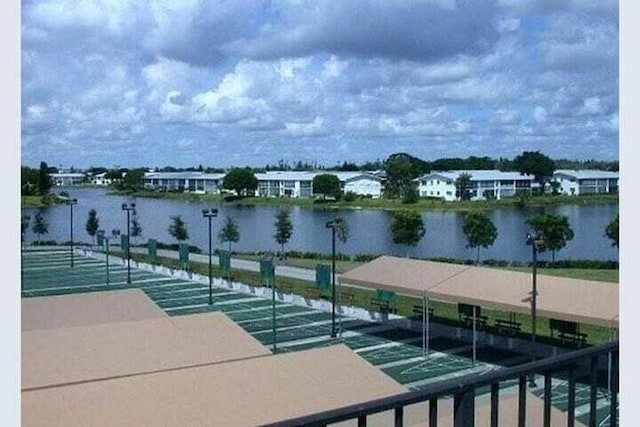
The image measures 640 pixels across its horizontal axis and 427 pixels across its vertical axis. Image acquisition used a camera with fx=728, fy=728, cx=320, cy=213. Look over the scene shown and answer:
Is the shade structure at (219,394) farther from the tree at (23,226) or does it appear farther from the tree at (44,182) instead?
the tree at (44,182)

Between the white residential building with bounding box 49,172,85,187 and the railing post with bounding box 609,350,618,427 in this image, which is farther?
the white residential building with bounding box 49,172,85,187

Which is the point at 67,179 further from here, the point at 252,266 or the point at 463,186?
the point at 463,186

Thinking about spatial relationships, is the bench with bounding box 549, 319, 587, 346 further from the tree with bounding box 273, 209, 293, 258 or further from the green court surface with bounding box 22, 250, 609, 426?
the tree with bounding box 273, 209, 293, 258

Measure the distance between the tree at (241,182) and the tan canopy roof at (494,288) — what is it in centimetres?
1708

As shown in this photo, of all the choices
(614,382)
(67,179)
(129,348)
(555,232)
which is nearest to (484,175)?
(555,232)

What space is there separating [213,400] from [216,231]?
19.6m

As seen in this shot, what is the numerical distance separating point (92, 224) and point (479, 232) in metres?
13.6

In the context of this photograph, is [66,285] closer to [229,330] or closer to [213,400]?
[229,330]

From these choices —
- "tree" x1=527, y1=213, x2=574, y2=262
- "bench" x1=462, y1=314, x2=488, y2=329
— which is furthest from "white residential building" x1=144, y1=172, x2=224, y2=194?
"bench" x1=462, y1=314, x2=488, y2=329

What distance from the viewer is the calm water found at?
22.5 meters

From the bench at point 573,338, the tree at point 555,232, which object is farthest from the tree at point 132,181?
the bench at point 573,338

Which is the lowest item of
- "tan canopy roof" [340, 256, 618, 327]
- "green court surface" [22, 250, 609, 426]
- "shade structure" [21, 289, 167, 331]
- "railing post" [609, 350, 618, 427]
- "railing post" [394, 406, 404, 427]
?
"green court surface" [22, 250, 609, 426]

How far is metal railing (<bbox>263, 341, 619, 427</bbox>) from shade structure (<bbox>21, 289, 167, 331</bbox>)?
737 centimetres

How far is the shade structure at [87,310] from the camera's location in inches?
331
